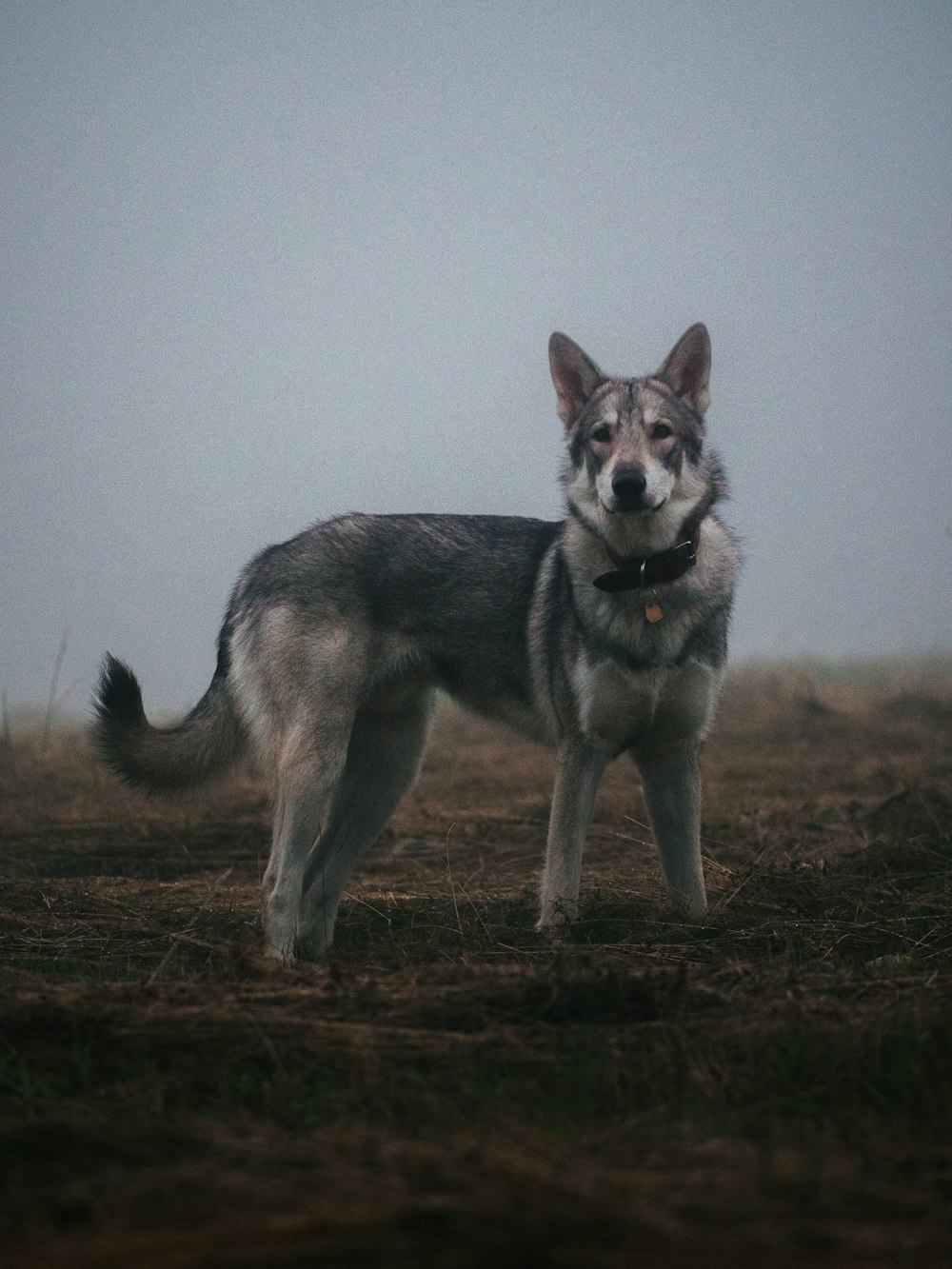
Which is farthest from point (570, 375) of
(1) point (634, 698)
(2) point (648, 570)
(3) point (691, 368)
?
(1) point (634, 698)

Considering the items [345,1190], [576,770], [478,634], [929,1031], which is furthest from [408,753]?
[345,1190]

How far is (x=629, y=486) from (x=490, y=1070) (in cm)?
231

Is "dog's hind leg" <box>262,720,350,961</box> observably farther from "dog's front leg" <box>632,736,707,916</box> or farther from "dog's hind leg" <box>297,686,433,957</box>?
"dog's front leg" <box>632,736,707,916</box>

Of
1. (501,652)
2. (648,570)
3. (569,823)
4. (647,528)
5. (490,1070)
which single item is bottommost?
(490,1070)

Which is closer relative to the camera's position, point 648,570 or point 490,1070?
point 490,1070

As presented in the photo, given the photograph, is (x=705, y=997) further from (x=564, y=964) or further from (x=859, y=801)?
(x=859, y=801)

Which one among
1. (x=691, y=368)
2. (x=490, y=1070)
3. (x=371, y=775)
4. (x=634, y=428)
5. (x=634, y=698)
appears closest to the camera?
(x=490, y=1070)

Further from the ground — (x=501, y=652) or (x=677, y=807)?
(x=501, y=652)

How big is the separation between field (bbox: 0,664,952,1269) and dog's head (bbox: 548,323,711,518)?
62.6 inches

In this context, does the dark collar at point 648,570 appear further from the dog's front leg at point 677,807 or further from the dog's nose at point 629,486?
the dog's front leg at point 677,807

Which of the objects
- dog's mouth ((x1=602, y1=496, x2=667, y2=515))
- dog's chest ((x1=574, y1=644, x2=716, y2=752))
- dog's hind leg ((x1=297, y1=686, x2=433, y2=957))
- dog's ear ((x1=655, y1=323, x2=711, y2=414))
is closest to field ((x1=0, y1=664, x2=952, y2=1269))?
dog's hind leg ((x1=297, y1=686, x2=433, y2=957))

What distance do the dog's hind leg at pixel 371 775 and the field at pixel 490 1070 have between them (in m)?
0.29

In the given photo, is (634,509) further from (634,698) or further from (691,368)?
(691,368)

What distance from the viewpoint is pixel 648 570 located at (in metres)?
4.32
